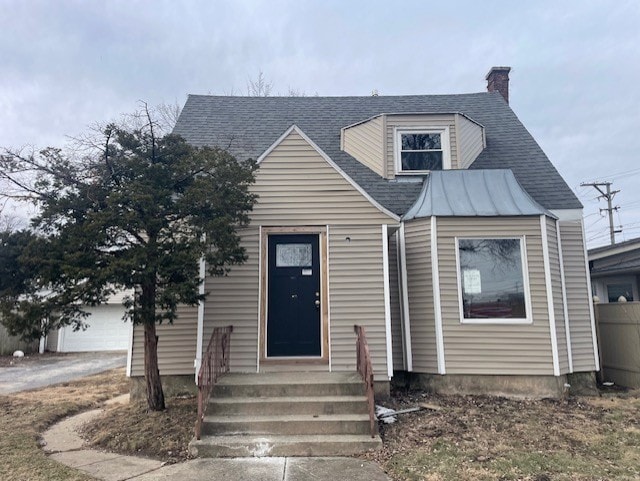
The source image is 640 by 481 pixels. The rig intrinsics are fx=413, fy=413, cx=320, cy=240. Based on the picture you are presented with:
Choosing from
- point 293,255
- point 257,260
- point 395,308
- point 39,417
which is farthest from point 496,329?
point 39,417

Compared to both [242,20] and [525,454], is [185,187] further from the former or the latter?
[242,20]

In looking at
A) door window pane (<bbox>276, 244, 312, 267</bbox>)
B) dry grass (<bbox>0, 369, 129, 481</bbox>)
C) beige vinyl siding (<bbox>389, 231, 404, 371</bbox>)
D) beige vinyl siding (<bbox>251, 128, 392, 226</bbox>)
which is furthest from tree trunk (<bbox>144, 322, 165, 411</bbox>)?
beige vinyl siding (<bbox>389, 231, 404, 371</bbox>)

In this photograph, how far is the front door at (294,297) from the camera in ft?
23.3

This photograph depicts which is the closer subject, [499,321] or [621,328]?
[499,321]

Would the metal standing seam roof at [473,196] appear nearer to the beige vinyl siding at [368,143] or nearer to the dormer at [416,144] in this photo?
the dormer at [416,144]

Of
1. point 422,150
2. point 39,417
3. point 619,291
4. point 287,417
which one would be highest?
point 422,150

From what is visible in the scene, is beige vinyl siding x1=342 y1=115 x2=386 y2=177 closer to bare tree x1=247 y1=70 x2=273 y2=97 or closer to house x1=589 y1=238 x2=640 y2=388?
house x1=589 y1=238 x2=640 y2=388

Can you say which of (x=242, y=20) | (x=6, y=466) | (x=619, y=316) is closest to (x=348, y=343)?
(x=6, y=466)

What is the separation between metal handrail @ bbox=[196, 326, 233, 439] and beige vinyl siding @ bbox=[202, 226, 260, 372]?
0.15m

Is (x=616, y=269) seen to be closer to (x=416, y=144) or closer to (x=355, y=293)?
(x=416, y=144)

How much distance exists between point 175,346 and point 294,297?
225 centimetres

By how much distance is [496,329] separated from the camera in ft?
23.6

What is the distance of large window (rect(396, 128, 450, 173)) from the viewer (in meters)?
→ 9.52

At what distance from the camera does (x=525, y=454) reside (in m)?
4.57
